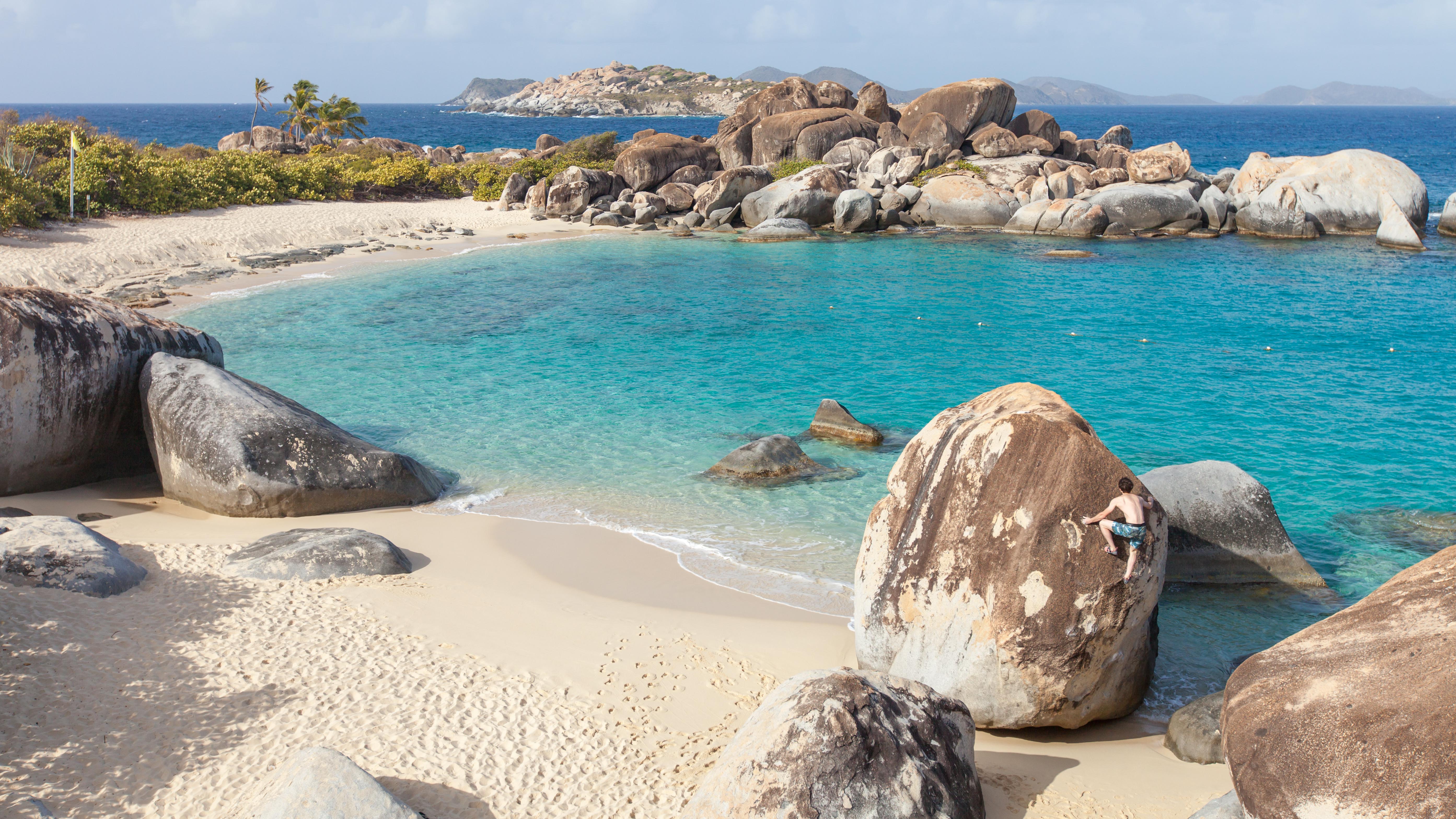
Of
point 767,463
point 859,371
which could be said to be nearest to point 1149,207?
point 859,371

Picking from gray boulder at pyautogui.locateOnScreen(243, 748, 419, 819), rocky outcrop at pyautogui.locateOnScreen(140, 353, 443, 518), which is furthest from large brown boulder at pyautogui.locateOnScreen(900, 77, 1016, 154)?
gray boulder at pyautogui.locateOnScreen(243, 748, 419, 819)

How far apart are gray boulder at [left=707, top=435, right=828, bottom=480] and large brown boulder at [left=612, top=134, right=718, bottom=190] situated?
28.7m

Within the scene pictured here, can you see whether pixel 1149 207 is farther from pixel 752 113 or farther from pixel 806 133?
pixel 752 113

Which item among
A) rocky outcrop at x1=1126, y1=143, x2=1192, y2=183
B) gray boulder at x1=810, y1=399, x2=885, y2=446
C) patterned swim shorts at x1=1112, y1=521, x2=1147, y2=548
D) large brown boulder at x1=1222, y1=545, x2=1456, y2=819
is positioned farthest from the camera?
rocky outcrop at x1=1126, y1=143, x2=1192, y2=183

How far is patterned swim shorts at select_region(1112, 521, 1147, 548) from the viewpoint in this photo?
663 cm

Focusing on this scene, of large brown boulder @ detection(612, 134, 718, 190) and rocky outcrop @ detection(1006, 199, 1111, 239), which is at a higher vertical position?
large brown boulder @ detection(612, 134, 718, 190)

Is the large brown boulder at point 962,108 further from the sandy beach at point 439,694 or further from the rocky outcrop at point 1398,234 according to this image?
the sandy beach at point 439,694

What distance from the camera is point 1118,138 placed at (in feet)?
138

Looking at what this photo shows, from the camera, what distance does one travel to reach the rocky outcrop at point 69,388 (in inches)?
424

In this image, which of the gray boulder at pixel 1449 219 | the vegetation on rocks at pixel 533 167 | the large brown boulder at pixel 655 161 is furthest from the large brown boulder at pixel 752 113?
the gray boulder at pixel 1449 219

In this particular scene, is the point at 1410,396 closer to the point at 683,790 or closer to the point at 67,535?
the point at 683,790

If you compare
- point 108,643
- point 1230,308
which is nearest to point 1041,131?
point 1230,308

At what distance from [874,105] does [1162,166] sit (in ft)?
42.7

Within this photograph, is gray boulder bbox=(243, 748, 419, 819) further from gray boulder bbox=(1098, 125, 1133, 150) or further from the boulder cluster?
gray boulder bbox=(1098, 125, 1133, 150)
